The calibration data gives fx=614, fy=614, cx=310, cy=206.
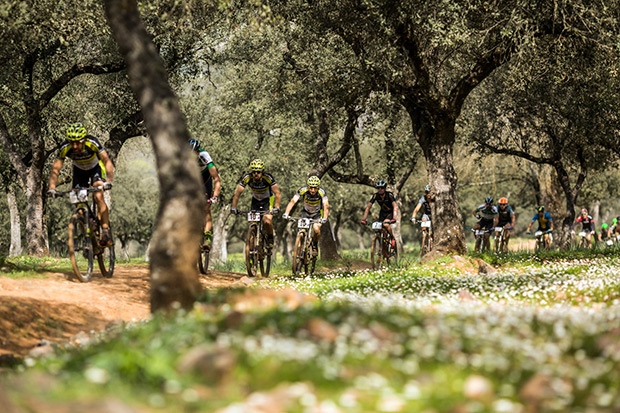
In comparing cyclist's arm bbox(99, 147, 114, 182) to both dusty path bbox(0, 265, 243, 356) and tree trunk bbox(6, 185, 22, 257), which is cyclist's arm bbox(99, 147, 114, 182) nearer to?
dusty path bbox(0, 265, 243, 356)

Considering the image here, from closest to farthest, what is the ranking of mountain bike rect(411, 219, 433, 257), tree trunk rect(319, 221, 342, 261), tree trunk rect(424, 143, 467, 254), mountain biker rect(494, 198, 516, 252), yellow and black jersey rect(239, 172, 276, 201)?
1. yellow and black jersey rect(239, 172, 276, 201)
2. tree trunk rect(424, 143, 467, 254)
3. mountain biker rect(494, 198, 516, 252)
4. mountain bike rect(411, 219, 433, 257)
5. tree trunk rect(319, 221, 342, 261)

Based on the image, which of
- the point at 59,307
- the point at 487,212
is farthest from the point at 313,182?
the point at 487,212

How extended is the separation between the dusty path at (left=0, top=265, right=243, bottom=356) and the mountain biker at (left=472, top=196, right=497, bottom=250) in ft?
45.7

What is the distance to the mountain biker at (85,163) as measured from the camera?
1101 cm

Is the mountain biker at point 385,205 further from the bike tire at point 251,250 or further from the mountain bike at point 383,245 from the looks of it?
the bike tire at point 251,250

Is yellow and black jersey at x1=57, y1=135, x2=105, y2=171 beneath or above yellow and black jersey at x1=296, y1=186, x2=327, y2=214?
above

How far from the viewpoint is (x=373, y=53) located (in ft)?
59.3

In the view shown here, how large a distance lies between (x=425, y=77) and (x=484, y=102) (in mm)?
11564

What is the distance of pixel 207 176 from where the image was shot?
14.1 metres

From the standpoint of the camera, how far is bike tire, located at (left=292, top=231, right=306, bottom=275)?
15141 millimetres

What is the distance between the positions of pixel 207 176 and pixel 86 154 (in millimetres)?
3316

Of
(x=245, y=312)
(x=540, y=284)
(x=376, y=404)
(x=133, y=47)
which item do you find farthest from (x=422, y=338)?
(x=540, y=284)

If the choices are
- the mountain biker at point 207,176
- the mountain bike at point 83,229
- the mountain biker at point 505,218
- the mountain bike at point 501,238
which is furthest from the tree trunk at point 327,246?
the mountain bike at point 83,229

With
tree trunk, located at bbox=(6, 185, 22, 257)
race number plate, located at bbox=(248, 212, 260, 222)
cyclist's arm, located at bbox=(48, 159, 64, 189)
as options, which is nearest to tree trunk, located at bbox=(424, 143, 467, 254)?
race number plate, located at bbox=(248, 212, 260, 222)
